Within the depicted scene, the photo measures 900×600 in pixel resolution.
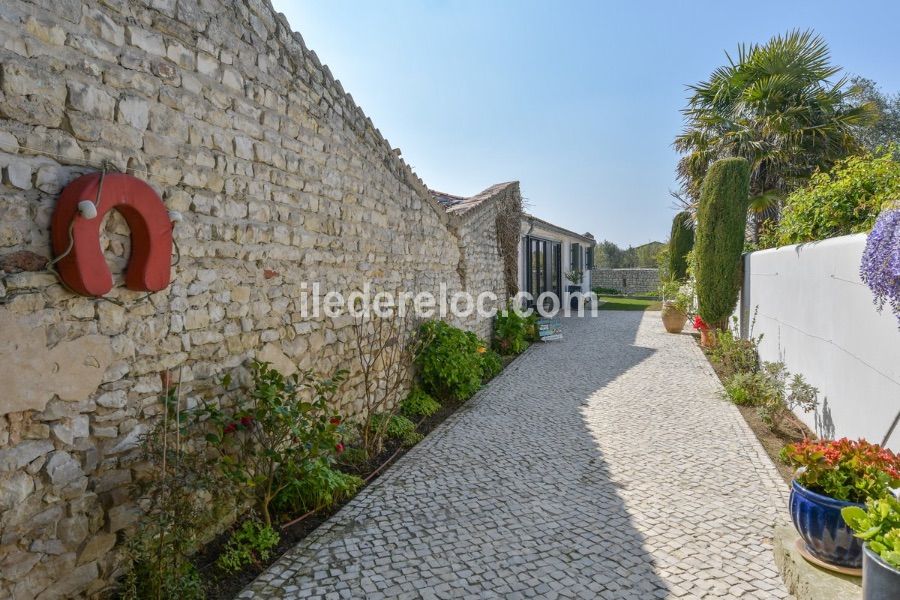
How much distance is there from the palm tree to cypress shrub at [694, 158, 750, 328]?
86.3 inches

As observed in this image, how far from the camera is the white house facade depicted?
14.9 m

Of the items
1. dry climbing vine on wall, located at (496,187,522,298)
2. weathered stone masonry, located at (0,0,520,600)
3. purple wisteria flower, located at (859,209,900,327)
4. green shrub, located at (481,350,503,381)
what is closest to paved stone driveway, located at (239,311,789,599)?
weathered stone masonry, located at (0,0,520,600)

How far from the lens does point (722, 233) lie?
31.8ft

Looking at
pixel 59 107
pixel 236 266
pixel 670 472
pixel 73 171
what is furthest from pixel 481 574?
pixel 59 107

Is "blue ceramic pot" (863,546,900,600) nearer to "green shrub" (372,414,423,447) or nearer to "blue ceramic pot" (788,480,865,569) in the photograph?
"blue ceramic pot" (788,480,865,569)

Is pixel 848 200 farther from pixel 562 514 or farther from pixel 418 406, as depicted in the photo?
pixel 418 406

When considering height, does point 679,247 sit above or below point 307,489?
above

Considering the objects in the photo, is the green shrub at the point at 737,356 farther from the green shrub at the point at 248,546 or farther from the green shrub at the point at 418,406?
the green shrub at the point at 248,546

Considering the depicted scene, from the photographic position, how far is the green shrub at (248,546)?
3273mm

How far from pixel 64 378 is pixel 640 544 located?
3.71 m

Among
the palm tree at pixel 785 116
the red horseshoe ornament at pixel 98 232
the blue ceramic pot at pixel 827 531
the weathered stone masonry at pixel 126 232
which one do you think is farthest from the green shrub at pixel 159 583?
the palm tree at pixel 785 116

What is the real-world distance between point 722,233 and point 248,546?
955 centimetres

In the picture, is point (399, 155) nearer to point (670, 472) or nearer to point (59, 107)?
point (59, 107)

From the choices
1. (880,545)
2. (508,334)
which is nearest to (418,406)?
(508,334)
